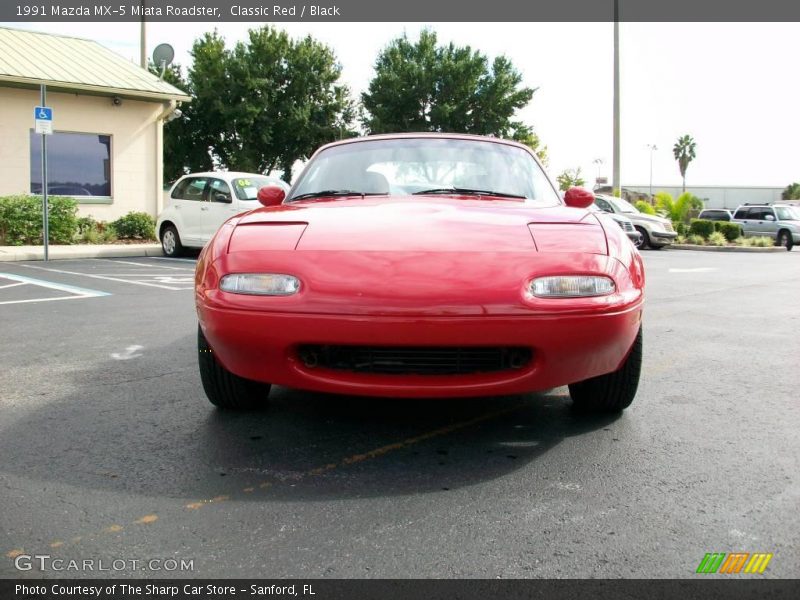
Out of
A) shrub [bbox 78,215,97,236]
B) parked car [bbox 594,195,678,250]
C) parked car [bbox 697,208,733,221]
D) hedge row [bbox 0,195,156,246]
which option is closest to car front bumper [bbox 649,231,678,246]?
parked car [bbox 594,195,678,250]

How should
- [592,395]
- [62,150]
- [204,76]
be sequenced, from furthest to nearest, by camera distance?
1. [204,76]
2. [62,150]
3. [592,395]

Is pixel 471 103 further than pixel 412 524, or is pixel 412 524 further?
pixel 471 103

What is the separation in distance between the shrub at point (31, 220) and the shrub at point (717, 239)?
1934 centimetres

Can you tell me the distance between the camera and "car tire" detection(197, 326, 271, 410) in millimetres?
3264

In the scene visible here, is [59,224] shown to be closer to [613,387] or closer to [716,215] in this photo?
[613,387]

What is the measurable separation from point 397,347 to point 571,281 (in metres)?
0.69

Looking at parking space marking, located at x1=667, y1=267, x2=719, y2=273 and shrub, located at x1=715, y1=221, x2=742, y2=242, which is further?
shrub, located at x1=715, y1=221, x2=742, y2=242

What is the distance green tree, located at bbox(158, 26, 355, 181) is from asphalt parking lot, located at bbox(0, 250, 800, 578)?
29.8 metres

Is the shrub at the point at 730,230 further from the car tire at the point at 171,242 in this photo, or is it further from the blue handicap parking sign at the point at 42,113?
the blue handicap parking sign at the point at 42,113

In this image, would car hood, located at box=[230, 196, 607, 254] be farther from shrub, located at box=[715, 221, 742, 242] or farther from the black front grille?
shrub, located at box=[715, 221, 742, 242]

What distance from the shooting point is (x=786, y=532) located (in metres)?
2.17

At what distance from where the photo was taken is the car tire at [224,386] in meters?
3.26
